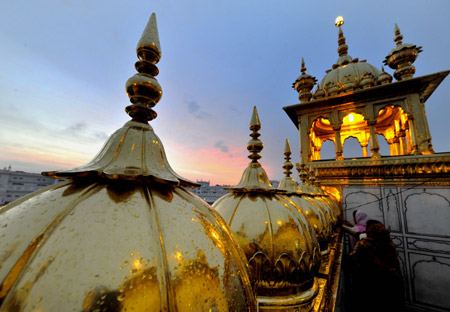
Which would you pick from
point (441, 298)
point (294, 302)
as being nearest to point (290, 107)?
point (441, 298)

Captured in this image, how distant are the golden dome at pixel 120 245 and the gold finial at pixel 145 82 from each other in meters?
0.10

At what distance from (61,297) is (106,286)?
0.24ft

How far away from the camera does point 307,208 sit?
2.02 meters

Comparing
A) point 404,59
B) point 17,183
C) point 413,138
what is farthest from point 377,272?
point 17,183

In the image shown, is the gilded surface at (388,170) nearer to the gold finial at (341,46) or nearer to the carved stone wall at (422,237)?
the carved stone wall at (422,237)

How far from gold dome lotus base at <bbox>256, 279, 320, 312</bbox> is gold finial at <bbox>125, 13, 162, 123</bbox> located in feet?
3.84

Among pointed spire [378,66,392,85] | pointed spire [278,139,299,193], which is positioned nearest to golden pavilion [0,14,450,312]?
pointed spire [278,139,299,193]

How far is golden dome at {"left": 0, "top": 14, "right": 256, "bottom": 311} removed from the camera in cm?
36

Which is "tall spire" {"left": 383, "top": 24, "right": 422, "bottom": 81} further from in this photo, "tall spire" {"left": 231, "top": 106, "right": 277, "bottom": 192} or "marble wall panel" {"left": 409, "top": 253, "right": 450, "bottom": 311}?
"tall spire" {"left": 231, "top": 106, "right": 277, "bottom": 192}

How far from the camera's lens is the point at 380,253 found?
9.67 feet

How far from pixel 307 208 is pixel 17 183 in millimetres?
35675

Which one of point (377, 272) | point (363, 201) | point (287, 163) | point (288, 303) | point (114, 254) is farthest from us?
point (363, 201)

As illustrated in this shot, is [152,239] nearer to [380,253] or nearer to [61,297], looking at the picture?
[61,297]

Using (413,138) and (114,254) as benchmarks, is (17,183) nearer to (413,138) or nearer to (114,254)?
(114,254)
